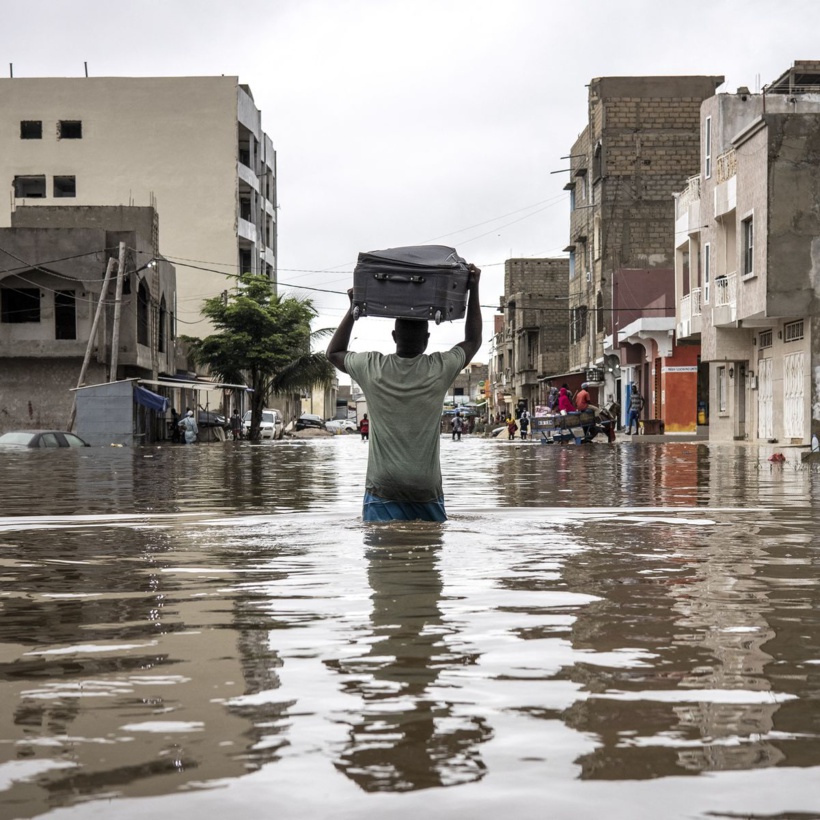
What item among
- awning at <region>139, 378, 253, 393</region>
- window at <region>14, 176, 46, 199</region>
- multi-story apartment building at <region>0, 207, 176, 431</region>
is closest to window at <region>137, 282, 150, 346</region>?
awning at <region>139, 378, 253, 393</region>

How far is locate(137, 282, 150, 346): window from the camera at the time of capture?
49312 mm

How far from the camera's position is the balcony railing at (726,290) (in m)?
35.5

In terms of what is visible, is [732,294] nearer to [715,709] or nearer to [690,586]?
[690,586]

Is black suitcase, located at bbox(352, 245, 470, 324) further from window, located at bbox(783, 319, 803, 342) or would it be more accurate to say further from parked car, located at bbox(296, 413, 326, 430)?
parked car, located at bbox(296, 413, 326, 430)

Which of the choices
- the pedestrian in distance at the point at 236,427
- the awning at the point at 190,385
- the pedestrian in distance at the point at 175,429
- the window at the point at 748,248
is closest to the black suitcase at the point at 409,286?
the window at the point at 748,248

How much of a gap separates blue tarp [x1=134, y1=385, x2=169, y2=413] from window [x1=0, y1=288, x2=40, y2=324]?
5510 mm

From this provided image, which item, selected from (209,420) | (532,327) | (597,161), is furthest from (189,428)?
(532,327)

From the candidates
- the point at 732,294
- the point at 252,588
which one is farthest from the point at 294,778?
the point at 732,294

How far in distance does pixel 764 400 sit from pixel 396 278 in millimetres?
29429

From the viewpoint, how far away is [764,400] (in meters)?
35.4

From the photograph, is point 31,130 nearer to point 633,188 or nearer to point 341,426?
point 633,188

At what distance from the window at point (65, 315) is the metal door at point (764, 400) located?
24248 mm

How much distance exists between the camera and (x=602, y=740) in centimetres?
292

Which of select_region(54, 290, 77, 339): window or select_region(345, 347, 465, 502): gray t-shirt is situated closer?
select_region(345, 347, 465, 502): gray t-shirt
